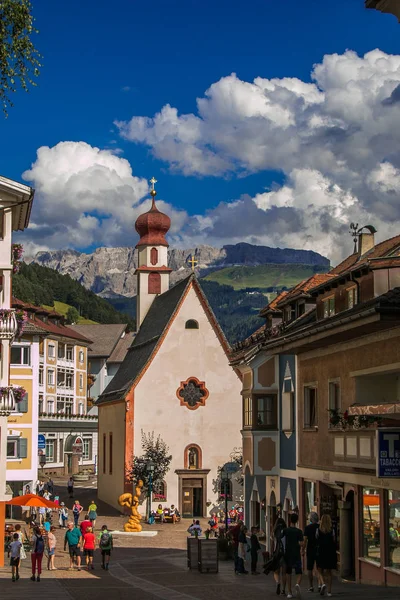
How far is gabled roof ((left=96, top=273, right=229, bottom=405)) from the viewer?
71.9 meters

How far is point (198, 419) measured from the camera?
71.1m

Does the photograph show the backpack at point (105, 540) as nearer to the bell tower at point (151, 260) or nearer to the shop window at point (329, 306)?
the shop window at point (329, 306)

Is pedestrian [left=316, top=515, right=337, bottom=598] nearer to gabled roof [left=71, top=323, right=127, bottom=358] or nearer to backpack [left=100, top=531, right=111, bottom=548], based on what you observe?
backpack [left=100, top=531, right=111, bottom=548]

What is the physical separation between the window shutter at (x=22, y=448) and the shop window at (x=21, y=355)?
16.0 feet

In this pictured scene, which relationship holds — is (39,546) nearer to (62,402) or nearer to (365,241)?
A: (365,241)

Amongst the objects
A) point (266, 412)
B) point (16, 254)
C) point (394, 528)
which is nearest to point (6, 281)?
point (16, 254)

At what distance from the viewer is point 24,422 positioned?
65.1 meters

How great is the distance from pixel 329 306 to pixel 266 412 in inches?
310

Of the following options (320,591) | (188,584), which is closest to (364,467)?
(320,591)

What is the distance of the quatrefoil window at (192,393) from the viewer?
71.3 m

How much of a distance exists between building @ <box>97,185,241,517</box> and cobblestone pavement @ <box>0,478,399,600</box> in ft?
66.0

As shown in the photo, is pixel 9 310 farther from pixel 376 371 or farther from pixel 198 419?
pixel 198 419

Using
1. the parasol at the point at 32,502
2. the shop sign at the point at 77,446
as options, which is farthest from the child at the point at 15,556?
the shop sign at the point at 77,446

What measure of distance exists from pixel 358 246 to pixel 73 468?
64.5 meters
